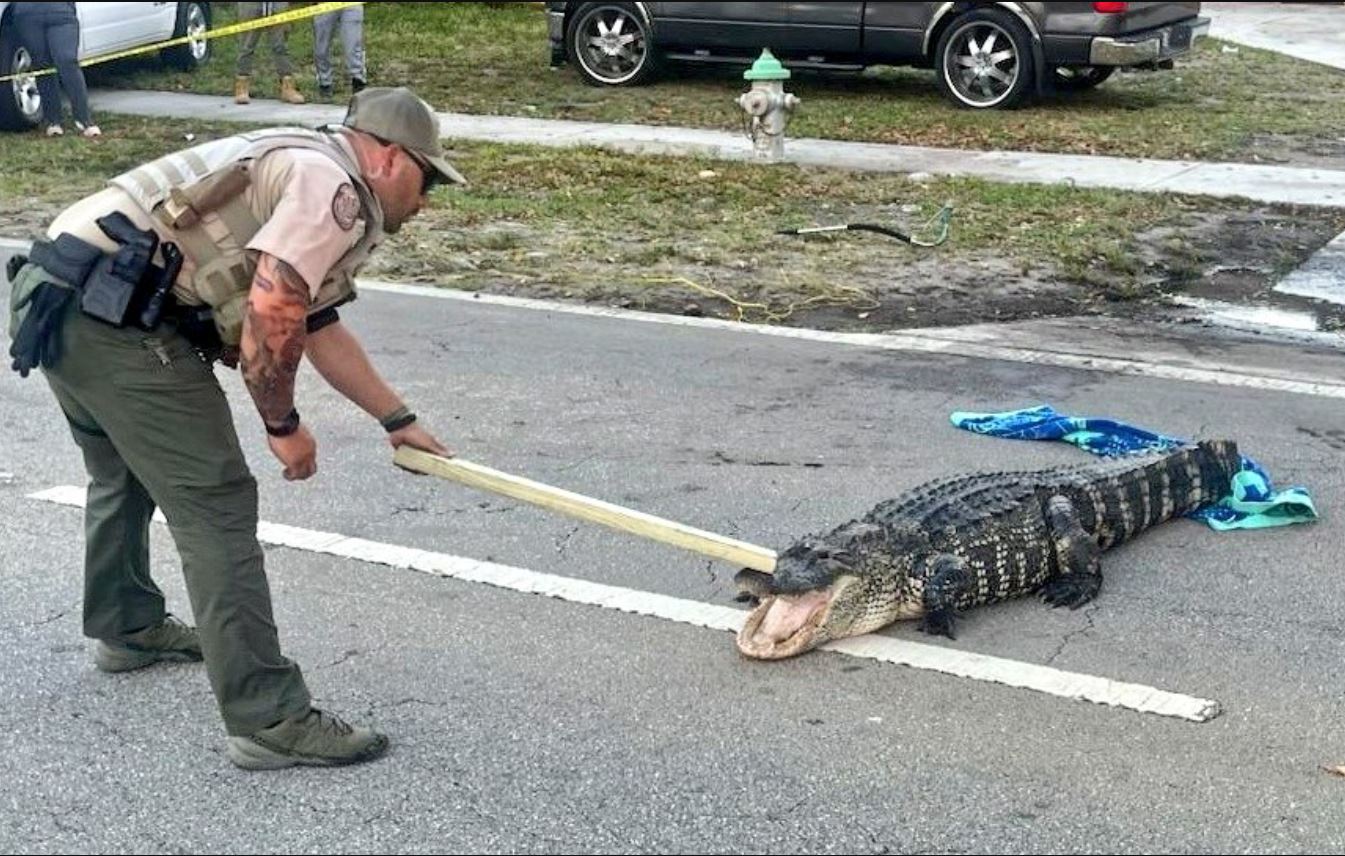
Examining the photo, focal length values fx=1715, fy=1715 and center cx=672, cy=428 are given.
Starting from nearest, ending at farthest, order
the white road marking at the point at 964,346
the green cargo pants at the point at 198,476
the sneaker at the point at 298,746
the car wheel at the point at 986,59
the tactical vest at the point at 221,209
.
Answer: the tactical vest at the point at 221,209, the green cargo pants at the point at 198,476, the sneaker at the point at 298,746, the white road marking at the point at 964,346, the car wheel at the point at 986,59

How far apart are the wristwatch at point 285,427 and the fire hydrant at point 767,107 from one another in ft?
30.1

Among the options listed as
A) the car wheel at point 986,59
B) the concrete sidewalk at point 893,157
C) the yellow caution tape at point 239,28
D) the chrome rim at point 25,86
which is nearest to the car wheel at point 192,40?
the yellow caution tape at point 239,28

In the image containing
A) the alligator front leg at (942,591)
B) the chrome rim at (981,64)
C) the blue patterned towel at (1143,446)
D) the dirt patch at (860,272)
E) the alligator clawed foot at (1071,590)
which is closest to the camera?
the alligator front leg at (942,591)

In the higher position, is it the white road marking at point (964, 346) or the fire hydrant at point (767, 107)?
the fire hydrant at point (767, 107)

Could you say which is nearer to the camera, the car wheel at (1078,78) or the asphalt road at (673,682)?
the asphalt road at (673,682)

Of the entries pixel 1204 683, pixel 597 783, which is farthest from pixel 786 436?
pixel 597 783

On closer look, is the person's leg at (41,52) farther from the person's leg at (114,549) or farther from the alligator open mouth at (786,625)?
the alligator open mouth at (786,625)

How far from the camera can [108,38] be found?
16.5m

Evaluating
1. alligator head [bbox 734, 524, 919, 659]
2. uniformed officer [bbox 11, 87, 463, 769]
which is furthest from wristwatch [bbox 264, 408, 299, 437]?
alligator head [bbox 734, 524, 919, 659]

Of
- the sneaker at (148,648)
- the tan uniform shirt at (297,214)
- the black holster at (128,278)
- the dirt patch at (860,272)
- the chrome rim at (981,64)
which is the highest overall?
the tan uniform shirt at (297,214)

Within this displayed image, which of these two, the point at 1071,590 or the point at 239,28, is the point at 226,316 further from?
the point at 239,28

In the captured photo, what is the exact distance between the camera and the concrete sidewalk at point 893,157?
39.2 feet

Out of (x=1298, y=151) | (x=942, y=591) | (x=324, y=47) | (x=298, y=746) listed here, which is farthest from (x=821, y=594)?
(x=324, y=47)

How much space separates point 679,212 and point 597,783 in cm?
757
